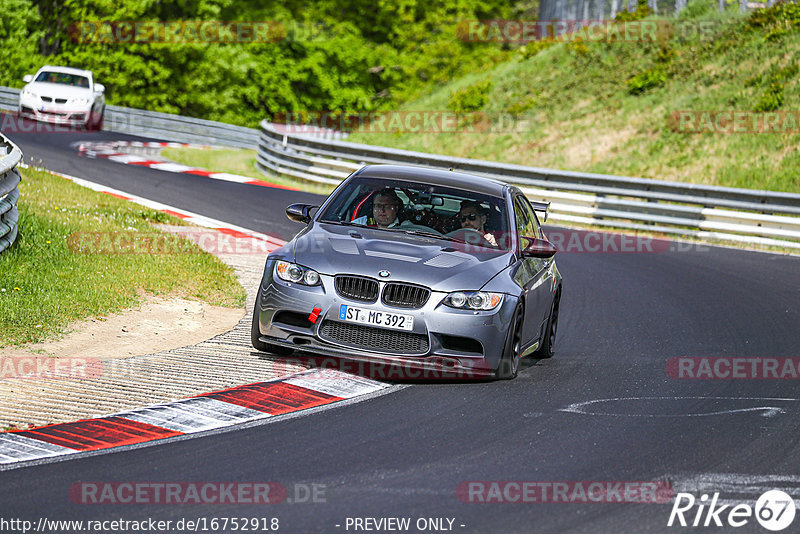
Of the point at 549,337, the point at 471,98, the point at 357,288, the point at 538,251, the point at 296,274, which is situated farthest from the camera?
the point at 471,98

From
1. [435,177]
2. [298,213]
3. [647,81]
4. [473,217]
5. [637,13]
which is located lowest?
[298,213]

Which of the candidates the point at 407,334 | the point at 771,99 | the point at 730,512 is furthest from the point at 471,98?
the point at 730,512

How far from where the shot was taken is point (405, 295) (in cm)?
823

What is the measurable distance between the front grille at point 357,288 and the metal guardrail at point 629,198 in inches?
565

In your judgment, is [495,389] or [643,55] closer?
[495,389]

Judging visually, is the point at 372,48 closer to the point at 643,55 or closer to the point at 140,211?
the point at 643,55

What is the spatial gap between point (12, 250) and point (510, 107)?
27.9 meters

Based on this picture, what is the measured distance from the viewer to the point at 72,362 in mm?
8500

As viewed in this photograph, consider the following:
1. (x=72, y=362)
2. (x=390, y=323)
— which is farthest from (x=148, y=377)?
(x=390, y=323)

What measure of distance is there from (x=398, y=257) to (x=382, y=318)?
56cm

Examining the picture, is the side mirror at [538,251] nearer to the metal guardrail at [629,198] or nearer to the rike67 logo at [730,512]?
the rike67 logo at [730,512]

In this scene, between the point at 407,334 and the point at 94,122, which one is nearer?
the point at 407,334

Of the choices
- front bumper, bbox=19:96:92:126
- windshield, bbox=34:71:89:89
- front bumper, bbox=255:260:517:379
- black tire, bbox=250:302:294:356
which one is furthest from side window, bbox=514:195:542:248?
windshield, bbox=34:71:89:89

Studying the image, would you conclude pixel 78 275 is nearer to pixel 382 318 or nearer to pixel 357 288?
pixel 357 288
